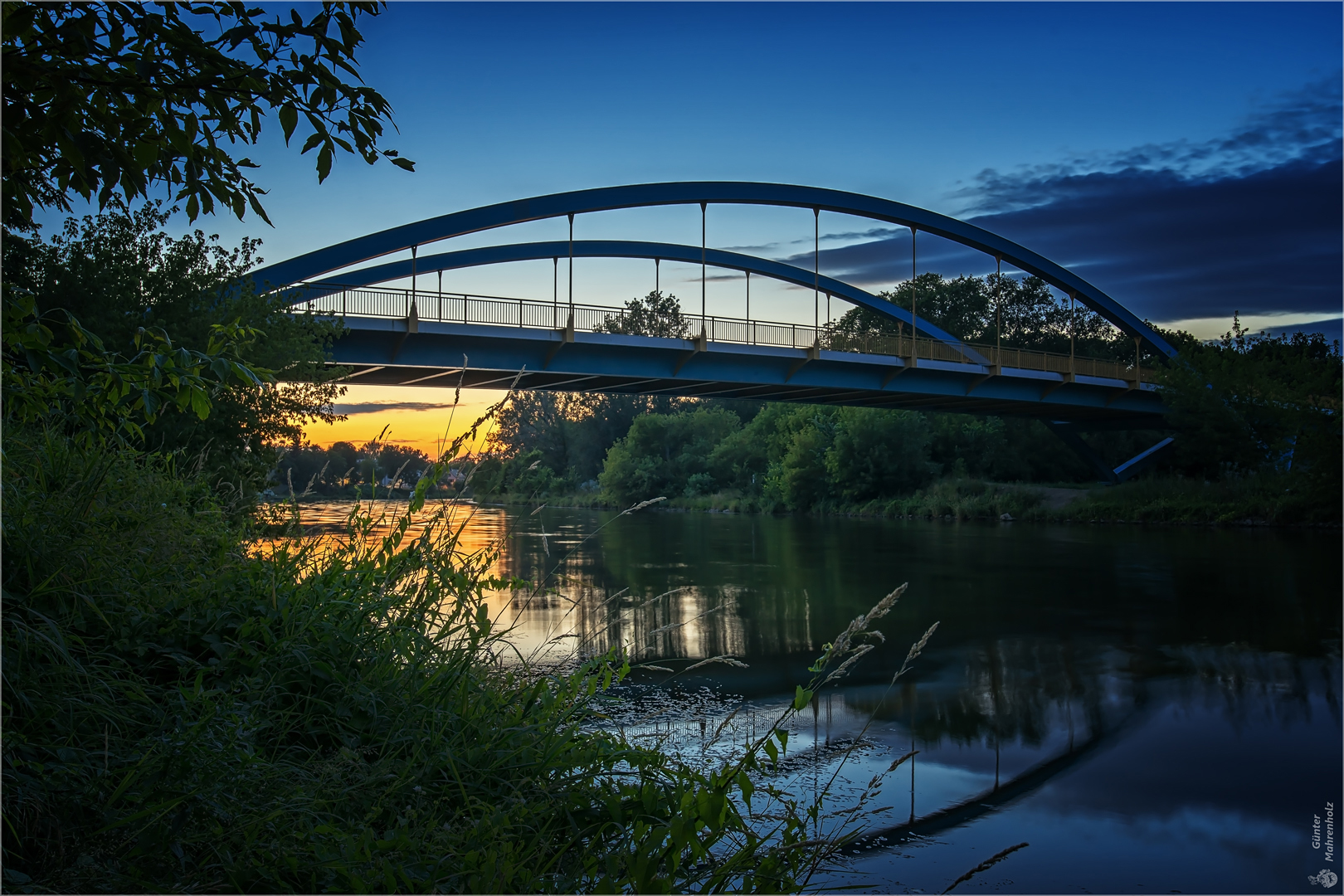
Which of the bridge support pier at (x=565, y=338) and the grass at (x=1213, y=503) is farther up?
the bridge support pier at (x=565, y=338)

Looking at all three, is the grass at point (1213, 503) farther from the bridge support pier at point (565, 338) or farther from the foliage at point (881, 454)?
the bridge support pier at point (565, 338)

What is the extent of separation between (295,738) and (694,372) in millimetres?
24544

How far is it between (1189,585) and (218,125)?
650 inches

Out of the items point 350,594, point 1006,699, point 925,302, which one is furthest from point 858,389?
point 925,302

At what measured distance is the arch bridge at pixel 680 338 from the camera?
23109 millimetres

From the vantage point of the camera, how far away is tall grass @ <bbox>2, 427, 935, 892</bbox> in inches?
98.2

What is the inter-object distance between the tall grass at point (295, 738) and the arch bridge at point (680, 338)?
16507 millimetres

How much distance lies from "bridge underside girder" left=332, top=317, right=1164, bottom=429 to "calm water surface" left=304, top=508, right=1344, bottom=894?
7694 mm

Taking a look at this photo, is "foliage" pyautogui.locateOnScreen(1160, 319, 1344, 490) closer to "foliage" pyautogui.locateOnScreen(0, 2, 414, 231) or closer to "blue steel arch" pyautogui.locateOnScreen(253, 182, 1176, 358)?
"blue steel arch" pyautogui.locateOnScreen(253, 182, 1176, 358)

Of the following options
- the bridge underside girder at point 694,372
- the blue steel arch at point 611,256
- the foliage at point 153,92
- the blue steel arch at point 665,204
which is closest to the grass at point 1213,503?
the bridge underside girder at point 694,372

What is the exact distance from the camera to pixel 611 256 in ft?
101

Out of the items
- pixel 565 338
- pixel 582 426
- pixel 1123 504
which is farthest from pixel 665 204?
pixel 582 426

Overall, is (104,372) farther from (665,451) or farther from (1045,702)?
(665,451)

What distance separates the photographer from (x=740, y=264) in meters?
32.3
